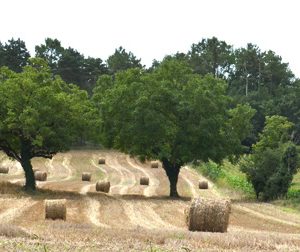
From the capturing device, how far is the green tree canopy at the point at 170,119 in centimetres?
4234

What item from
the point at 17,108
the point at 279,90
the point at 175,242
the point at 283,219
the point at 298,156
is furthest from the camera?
the point at 279,90

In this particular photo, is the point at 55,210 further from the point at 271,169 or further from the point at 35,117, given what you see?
the point at 271,169

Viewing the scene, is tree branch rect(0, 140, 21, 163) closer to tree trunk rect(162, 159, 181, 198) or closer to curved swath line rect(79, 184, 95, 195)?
curved swath line rect(79, 184, 95, 195)

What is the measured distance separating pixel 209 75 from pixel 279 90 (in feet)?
253

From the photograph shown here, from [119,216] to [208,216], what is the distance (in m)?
9.24

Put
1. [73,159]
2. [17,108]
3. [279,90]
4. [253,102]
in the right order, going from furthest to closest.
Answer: [279,90]
[253,102]
[73,159]
[17,108]

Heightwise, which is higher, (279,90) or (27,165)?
(279,90)

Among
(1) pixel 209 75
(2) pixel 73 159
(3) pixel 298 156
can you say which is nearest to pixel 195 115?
(1) pixel 209 75

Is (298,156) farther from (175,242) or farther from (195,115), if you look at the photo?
(175,242)

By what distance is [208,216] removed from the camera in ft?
73.0

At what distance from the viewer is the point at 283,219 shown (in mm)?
31812

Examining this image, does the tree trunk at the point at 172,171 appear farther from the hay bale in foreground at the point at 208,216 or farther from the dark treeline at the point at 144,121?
the hay bale in foreground at the point at 208,216

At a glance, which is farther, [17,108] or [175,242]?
[17,108]

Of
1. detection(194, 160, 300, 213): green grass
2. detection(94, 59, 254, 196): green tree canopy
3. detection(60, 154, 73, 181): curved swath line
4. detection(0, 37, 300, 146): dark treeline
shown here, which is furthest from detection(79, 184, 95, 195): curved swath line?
detection(0, 37, 300, 146): dark treeline
